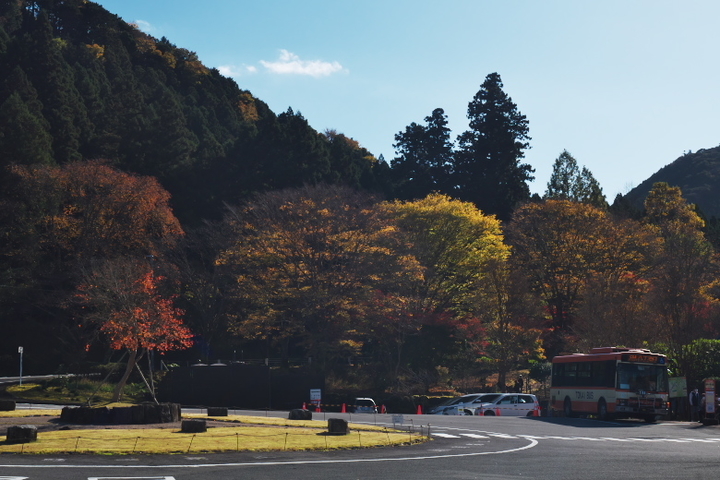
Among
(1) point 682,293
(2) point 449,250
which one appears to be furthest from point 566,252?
(1) point 682,293

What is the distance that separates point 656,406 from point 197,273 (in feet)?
120

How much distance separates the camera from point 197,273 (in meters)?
62.4

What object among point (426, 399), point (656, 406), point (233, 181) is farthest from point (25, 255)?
point (656, 406)

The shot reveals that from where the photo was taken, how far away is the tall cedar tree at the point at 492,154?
3494 inches

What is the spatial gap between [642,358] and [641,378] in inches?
35.5

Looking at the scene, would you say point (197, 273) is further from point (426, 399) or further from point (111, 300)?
point (426, 399)

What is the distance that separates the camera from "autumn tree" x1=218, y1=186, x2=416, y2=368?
5606cm

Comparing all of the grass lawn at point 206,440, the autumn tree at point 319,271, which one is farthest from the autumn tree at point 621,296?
the grass lawn at point 206,440

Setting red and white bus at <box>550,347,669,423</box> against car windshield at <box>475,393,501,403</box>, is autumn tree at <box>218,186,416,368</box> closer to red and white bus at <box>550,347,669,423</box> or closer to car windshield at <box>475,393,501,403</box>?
car windshield at <box>475,393,501,403</box>

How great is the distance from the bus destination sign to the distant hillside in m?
119

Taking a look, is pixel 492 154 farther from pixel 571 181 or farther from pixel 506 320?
pixel 506 320

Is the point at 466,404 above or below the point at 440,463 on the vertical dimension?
below

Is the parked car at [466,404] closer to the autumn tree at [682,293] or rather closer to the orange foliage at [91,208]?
the autumn tree at [682,293]

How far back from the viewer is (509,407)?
4306 centimetres
